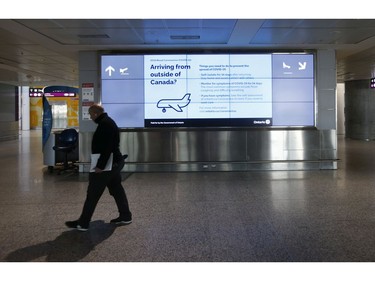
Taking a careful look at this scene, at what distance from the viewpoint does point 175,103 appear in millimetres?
10273

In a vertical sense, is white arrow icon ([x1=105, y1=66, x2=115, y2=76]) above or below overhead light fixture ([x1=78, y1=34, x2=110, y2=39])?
below

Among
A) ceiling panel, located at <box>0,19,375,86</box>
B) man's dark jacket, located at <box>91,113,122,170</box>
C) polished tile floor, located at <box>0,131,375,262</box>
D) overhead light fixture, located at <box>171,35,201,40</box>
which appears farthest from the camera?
overhead light fixture, located at <box>171,35,201,40</box>

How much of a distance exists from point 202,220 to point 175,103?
17.3ft

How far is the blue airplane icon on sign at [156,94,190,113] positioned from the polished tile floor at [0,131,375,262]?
6.64 ft

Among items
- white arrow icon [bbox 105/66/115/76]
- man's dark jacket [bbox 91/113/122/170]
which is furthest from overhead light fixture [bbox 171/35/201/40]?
man's dark jacket [bbox 91/113/122/170]

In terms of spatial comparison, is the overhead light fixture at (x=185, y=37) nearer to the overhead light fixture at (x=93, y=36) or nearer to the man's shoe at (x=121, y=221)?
the overhead light fixture at (x=93, y=36)

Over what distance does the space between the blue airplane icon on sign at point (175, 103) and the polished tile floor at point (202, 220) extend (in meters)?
2.03

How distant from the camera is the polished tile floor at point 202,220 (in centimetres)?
413

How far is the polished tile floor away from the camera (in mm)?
4126

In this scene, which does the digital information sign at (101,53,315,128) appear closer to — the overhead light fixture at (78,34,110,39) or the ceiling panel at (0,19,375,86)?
the ceiling panel at (0,19,375,86)

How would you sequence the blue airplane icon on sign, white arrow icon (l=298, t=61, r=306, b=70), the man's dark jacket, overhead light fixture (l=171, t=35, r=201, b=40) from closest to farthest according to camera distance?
the man's dark jacket → overhead light fixture (l=171, t=35, r=201, b=40) → the blue airplane icon on sign → white arrow icon (l=298, t=61, r=306, b=70)

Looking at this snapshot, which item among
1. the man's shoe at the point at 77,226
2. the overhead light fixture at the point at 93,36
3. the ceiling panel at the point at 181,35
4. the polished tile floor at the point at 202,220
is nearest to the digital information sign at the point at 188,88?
the ceiling panel at the point at 181,35

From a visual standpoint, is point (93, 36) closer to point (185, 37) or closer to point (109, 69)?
point (109, 69)
